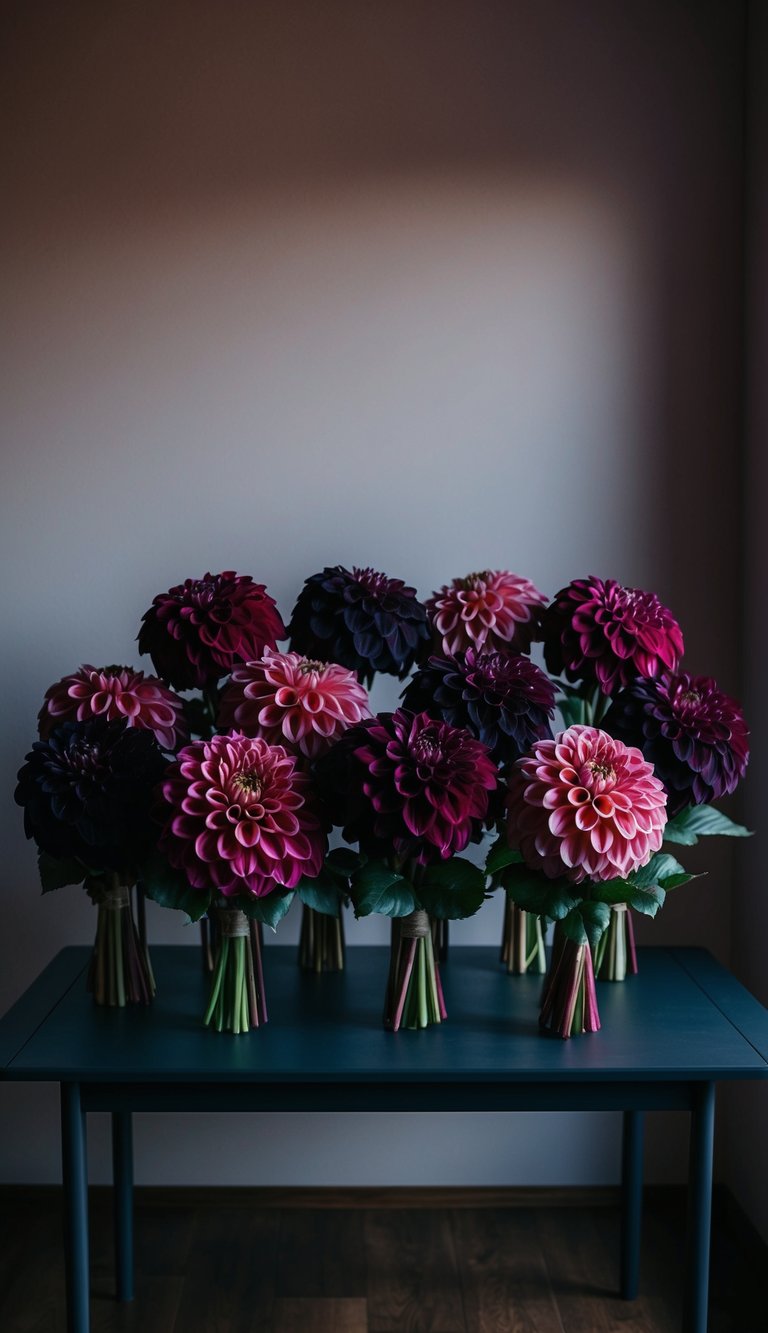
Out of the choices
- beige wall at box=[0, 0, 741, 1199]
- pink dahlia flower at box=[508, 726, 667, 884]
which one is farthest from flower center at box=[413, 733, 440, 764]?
beige wall at box=[0, 0, 741, 1199]

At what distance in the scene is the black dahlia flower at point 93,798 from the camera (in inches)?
62.5

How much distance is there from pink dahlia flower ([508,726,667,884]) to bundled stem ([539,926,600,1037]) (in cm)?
16

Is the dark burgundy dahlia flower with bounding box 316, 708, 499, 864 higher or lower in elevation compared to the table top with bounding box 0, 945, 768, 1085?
higher

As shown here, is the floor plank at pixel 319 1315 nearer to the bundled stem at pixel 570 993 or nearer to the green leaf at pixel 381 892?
the bundled stem at pixel 570 993

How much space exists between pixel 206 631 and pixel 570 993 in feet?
2.41

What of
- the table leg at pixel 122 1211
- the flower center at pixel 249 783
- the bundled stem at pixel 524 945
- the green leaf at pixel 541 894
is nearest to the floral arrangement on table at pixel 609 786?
the green leaf at pixel 541 894

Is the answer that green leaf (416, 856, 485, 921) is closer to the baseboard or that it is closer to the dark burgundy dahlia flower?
the dark burgundy dahlia flower

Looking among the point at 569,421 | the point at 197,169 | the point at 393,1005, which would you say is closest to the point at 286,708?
the point at 393,1005

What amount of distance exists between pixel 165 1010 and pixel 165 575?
0.82 m

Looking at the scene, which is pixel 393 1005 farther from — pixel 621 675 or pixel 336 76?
pixel 336 76

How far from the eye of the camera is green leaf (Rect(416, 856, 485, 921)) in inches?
63.2

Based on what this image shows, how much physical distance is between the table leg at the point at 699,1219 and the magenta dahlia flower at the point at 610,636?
59 cm

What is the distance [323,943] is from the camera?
1.93 metres

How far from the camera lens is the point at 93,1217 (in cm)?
231
